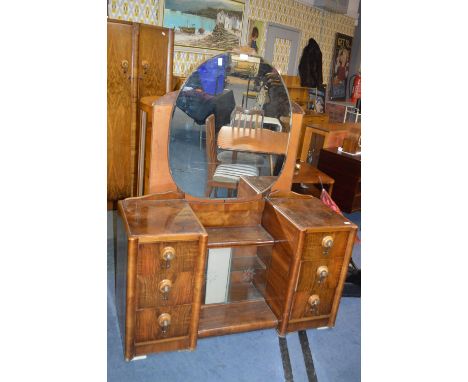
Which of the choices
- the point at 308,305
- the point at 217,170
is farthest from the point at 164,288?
the point at 308,305

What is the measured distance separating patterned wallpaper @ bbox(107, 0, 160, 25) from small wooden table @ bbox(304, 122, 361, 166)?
6.62 feet

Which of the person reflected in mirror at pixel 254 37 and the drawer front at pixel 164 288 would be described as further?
the person reflected in mirror at pixel 254 37

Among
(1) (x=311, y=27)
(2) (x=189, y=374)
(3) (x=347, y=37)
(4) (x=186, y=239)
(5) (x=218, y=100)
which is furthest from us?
(3) (x=347, y=37)

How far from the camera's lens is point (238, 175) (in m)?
1.82

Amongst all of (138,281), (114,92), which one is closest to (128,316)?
(138,281)

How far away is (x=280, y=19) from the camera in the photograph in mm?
5180

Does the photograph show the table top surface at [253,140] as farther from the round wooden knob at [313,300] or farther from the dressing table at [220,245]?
the round wooden knob at [313,300]

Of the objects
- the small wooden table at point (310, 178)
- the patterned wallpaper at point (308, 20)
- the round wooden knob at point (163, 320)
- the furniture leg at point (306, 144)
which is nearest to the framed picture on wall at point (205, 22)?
the patterned wallpaper at point (308, 20)

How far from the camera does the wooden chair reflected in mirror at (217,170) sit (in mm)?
1688

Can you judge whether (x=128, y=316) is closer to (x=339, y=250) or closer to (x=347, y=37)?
(x=339, y=250)

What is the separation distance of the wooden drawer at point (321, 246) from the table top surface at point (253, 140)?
0.45 metres

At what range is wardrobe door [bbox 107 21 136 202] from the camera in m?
2.29

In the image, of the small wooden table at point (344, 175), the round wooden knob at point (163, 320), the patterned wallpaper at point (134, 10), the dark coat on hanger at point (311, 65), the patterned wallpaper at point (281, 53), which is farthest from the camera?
the dark coat on hanger at point (311, 65)

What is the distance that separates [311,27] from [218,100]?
4783mm
